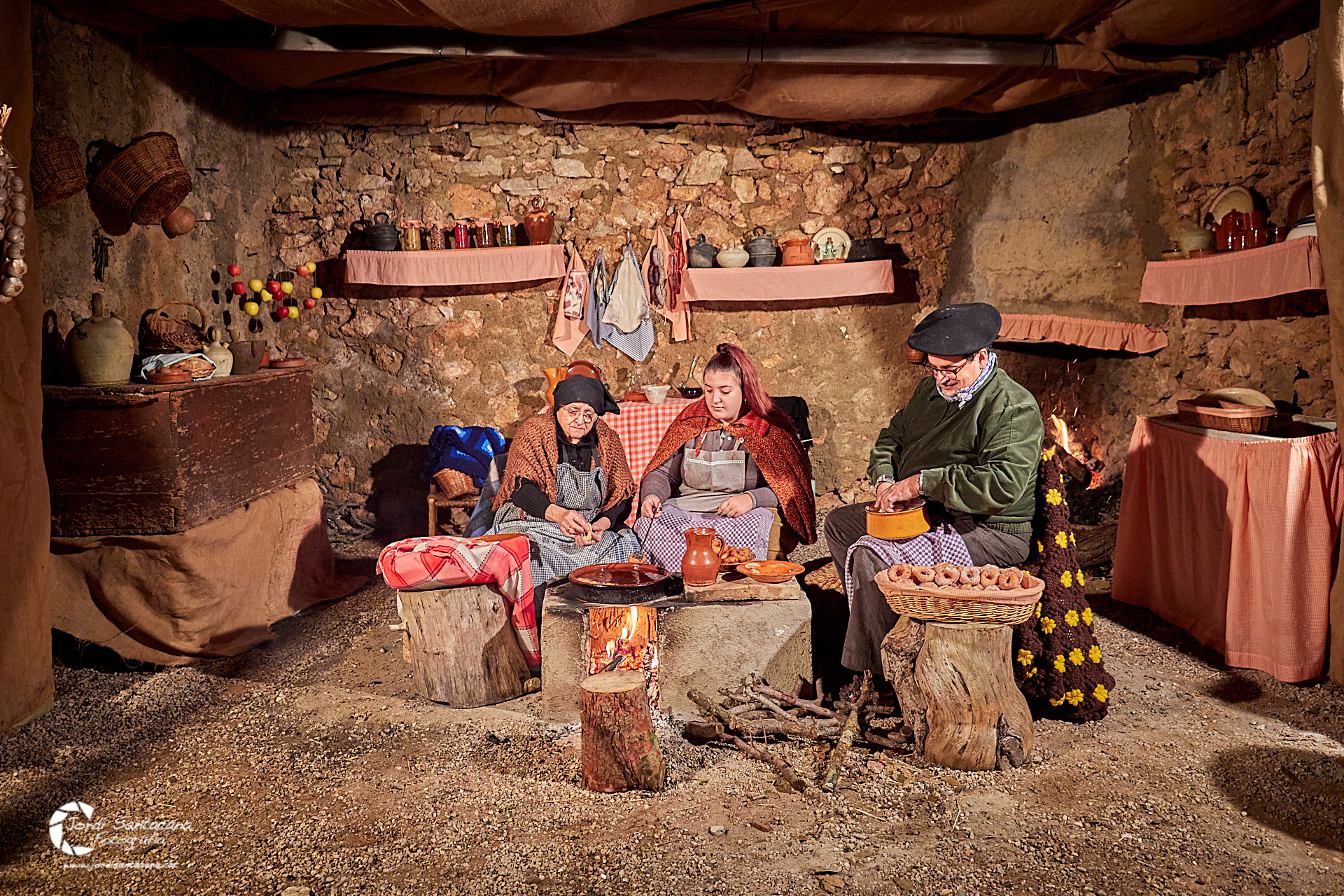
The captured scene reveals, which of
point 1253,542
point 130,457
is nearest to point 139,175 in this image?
point 130,457

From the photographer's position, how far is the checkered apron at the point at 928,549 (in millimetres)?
3383

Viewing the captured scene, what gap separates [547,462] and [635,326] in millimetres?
2527

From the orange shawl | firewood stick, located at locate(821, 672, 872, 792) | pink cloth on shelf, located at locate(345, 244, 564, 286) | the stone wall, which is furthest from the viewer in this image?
pink cloth on shelf, located at locate(345, 244, 564, 286)

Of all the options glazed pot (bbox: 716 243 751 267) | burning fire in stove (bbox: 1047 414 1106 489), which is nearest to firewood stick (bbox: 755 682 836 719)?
burning fire in stove (bbox: 1047 414 1106 489)

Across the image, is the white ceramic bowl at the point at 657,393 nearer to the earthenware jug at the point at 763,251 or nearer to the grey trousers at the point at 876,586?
the earthenware jug at the point at 763,251

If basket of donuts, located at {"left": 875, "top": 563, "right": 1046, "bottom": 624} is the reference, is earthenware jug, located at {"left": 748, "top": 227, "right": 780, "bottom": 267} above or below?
above

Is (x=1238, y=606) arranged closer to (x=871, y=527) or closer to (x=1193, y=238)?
(x=871, y=527)

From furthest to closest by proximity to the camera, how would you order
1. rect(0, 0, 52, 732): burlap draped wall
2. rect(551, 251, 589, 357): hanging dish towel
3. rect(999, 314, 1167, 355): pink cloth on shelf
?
rect(551, 251, 589, 357): hanging dish towel → rect(999, 314, 1167, 355): pink cloth on shelf → rect(0, 0, 52, 732): burlap draped wall

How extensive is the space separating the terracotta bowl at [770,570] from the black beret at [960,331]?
100 centimetres

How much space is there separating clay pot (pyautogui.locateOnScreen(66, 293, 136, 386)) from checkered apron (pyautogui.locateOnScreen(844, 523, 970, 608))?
3.30 meters

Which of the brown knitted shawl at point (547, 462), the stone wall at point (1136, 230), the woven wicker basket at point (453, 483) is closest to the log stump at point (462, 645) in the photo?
the brown knitted shawl at point (547, 462)

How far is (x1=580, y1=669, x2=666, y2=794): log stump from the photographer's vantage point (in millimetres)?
2760

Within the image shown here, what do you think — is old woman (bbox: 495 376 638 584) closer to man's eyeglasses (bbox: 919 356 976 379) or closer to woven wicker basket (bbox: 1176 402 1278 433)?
man's eyeglasses (bbox: 919 356 976 379)

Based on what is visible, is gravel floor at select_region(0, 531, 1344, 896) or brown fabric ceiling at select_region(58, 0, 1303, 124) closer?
gravel floor at select_region(0, 531, 1344, 896)
